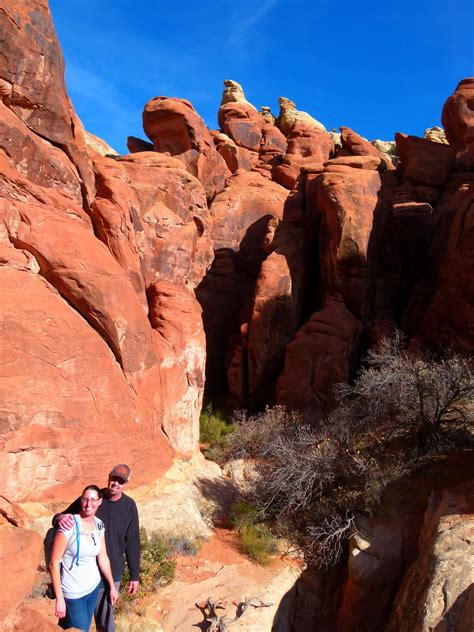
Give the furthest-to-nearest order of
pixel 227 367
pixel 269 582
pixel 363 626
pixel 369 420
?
1. pixel 227 367
2. pixel 369 420
3. pixel 269 582
4. pixel 363 626

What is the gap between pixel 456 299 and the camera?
607 inches

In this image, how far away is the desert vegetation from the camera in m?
9.16

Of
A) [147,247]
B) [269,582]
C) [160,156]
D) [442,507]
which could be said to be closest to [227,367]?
[147,247]

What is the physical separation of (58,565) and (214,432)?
36.7 ft

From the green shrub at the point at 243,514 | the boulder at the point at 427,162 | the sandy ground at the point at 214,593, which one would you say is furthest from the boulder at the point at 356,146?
the sandy ground at the point at 214,593

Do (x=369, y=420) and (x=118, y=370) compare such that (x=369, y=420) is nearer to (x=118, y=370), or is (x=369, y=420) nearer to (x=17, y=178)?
(x=118, y=370)

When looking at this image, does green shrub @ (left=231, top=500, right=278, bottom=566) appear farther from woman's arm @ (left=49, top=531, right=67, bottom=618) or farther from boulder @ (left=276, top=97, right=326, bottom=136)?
boulder @ (left=276, top=97, right=326, bottom=136)

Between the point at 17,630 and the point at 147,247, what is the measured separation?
10.6 m

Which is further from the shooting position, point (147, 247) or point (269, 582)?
point (147, 247)

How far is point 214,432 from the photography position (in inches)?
597

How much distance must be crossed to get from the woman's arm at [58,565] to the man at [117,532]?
588mm

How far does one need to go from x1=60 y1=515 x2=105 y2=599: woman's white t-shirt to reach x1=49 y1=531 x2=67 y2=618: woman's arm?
6cm

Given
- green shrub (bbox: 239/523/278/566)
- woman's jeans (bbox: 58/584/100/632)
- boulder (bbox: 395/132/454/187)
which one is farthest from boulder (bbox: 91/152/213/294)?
boulder (bbox: 395/132/454/187)

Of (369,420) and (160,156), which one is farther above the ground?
(160,156)
